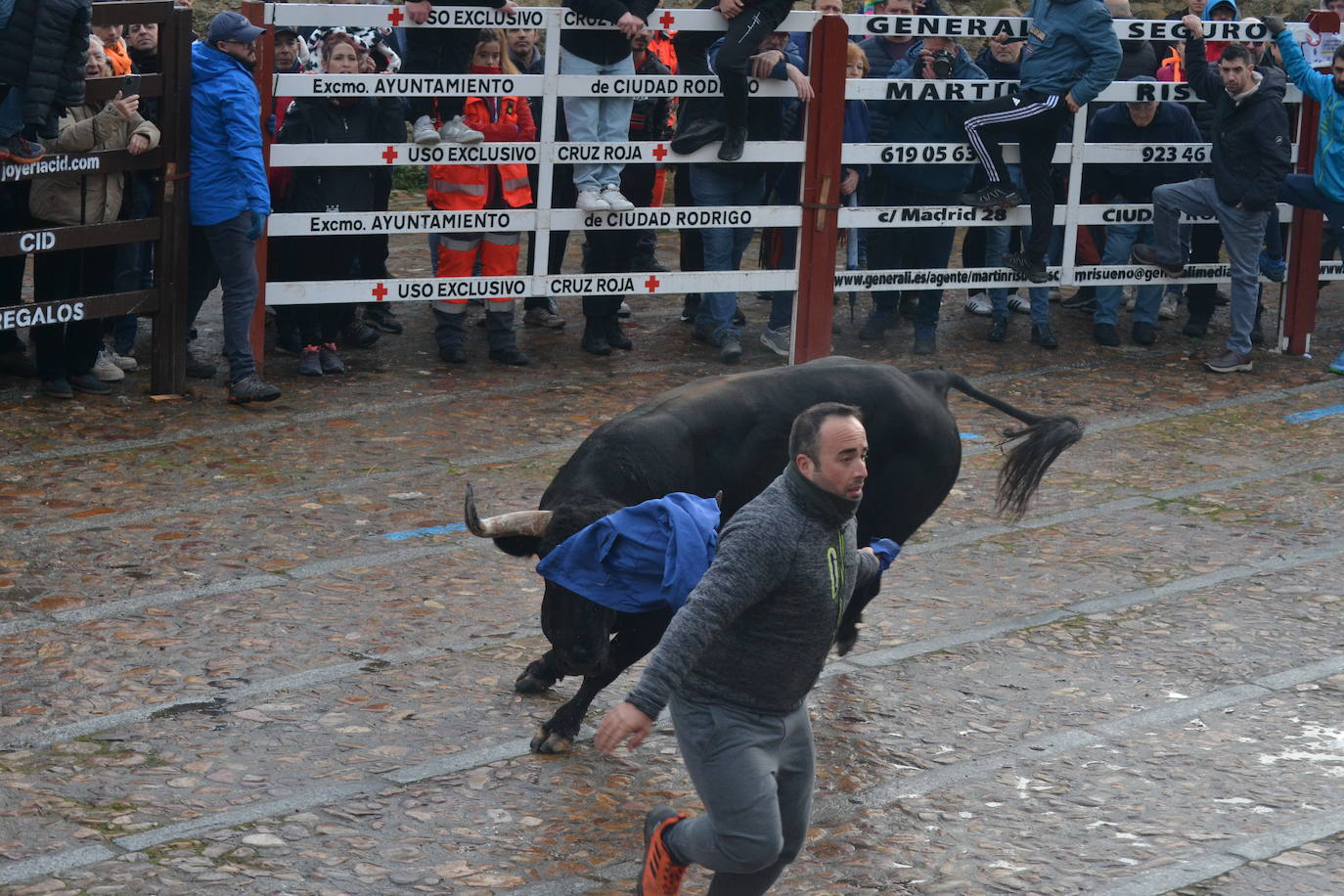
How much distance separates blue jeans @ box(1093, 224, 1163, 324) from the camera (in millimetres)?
13523

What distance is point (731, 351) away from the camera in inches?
483

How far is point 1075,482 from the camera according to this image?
10172 mm

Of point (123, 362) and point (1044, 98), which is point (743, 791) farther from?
point (1044, 98)

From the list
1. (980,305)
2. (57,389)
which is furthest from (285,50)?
(980,305)

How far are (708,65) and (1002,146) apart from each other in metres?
2.33

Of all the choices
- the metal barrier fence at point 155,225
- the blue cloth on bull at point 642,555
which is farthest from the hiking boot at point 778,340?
the blue cloth on bull at point 642,555

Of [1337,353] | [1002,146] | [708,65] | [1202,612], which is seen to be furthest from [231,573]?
[1337,353]

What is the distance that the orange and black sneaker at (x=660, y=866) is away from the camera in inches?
201

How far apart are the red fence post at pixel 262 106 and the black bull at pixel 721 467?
14.9 ft

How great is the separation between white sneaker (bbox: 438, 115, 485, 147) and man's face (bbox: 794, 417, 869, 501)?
6.92 metres

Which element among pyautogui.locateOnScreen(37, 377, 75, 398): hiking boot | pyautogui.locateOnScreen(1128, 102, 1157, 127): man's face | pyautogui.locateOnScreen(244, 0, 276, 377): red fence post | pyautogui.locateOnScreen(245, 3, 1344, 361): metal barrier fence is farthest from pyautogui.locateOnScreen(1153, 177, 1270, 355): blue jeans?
pyautogui.locateOnScreen(37, 377, 75, 398): hiking boot

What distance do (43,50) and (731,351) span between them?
16.1 feet

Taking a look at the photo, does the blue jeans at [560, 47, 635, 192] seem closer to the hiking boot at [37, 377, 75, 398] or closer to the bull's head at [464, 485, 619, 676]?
the hiking boot at [37, 377, 75, 398]

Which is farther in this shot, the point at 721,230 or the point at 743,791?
the point at 721,230
